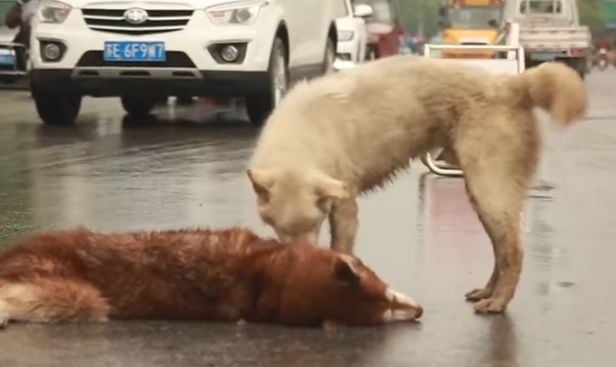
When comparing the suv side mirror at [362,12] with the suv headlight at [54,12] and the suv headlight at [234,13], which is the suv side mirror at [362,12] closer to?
the suv headlight at [234,13]

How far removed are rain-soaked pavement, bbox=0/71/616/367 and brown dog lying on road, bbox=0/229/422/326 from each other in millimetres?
75

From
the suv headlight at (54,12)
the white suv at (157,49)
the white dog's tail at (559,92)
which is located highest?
the white dog's tail at (559,92)

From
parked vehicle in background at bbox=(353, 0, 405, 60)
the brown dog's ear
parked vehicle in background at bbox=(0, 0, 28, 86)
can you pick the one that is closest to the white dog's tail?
the brown dog's ear

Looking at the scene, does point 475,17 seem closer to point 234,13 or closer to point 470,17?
point 470,17

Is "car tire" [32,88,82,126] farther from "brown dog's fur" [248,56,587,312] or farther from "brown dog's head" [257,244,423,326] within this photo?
"brown dog's head" [257,244,423,326]

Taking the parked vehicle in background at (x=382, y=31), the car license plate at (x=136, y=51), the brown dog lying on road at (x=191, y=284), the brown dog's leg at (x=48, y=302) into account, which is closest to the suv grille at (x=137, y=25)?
the car license plate at (x=136, y=51)

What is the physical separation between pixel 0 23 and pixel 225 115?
12623 millimetres

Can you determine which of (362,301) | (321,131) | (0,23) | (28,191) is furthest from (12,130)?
(0,23)

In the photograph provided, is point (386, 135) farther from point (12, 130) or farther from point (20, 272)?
point (12, 130)

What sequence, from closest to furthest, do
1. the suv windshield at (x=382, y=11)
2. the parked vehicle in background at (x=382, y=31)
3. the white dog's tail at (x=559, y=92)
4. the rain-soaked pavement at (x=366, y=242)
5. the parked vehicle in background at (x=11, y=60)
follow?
the rain-soaked pavement at (x=366, y=242)
the white dog's tail at (x=559, y=92)
the parked vehicle in background at (x=11, y=60)
the parked vehicle in background at (x=382, y=31)
the suv windshield at (x=382, y=11)

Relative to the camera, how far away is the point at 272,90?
12938 millimetres

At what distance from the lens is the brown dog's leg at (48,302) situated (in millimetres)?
4770

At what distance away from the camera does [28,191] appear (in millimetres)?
8328

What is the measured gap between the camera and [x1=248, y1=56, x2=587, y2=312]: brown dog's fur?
535 cm
